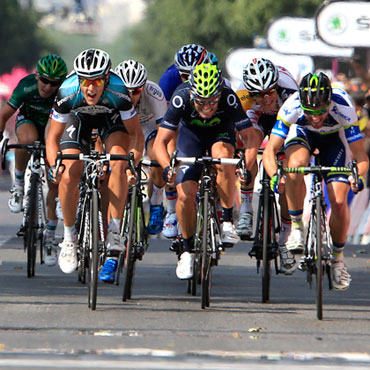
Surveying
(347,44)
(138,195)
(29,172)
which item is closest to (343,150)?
(138,195)

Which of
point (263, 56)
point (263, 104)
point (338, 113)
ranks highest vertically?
point (263, 56)

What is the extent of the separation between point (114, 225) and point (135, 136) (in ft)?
2.57

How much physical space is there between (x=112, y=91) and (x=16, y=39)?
213ft

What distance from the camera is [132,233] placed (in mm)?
11055

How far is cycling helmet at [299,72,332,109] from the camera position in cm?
1023

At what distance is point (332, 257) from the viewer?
1035 centimetres

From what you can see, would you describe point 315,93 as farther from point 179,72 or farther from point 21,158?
point 21,158

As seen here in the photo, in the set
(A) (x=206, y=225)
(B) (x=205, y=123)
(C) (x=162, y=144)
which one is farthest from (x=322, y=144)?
(C) (x=162, y=144)

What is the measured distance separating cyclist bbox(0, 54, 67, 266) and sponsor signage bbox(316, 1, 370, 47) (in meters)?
10.5

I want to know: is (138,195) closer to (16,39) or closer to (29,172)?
(29,172)

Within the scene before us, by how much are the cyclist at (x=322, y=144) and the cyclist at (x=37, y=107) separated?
107 inches

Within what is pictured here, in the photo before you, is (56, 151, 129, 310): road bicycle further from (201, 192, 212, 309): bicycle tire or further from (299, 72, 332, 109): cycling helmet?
(299, 72, 332, 109): cycling helmet

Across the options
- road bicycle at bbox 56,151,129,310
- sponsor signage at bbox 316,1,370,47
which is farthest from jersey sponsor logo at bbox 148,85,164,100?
sponsor signage at bbox 316,1,370,47

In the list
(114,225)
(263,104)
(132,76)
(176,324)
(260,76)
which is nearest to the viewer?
(176,324)
